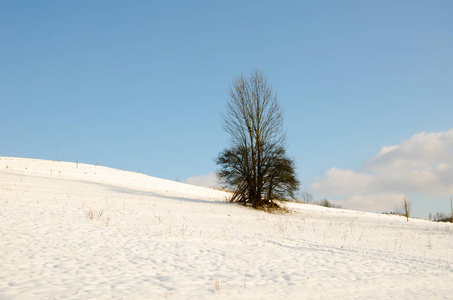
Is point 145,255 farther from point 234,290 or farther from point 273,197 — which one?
point 273,197

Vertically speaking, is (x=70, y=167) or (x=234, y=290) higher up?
(x=70, y=167)

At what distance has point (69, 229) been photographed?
13.2 m

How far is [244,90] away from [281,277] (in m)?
26.5

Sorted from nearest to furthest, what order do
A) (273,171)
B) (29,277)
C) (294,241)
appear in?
(29,277)
(294,241)
(273,171)

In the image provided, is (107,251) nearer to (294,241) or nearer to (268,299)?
(268,299)

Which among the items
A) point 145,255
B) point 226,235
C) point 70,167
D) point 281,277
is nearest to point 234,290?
point 281,277

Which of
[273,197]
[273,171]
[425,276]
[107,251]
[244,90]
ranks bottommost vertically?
[425,276]

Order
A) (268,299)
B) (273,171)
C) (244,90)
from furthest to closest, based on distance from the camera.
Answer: (244,90), (273,171), (268,299)

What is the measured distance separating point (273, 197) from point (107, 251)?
21707mm

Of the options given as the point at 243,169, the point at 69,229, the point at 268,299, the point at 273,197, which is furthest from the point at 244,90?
the point at 268,299

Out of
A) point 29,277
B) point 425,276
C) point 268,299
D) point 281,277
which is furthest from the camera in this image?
point 425,276

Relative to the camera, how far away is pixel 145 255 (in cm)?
1072

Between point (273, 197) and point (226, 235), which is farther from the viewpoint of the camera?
point (273, 197)

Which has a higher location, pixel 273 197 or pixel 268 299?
pixel 273 197
